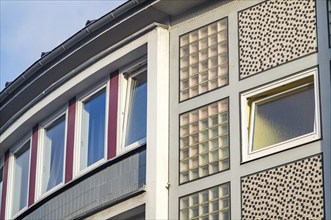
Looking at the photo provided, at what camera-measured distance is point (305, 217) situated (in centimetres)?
1581

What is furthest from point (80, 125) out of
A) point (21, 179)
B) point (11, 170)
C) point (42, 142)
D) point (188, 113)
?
point (188, 113)

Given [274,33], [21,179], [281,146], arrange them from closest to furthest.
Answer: [281,146] → [274,33] → [21,179]

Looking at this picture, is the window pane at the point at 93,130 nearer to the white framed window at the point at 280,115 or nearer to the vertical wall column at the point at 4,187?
the vertical wall column at the point at 4,187

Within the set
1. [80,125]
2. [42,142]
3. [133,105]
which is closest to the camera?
[133,105]

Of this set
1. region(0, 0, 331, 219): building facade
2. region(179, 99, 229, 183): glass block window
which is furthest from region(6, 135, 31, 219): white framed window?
region(179, 99, 229, 183): glass block window

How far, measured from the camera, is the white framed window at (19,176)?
76.5 feet

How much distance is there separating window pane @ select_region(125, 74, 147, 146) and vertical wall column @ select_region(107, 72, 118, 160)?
0.26m

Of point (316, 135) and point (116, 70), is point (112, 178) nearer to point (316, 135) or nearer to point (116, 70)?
point (116, 70)

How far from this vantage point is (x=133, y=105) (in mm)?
19984

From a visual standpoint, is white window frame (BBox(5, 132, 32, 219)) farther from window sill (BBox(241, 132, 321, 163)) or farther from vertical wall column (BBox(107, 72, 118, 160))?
window sill (BBox(241, 132, 321, 163))

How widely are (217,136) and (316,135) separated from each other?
198 centimetres

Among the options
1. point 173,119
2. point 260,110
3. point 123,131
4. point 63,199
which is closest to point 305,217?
point 260,110

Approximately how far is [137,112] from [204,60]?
196cm

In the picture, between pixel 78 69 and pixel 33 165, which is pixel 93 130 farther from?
pixel 33 165
